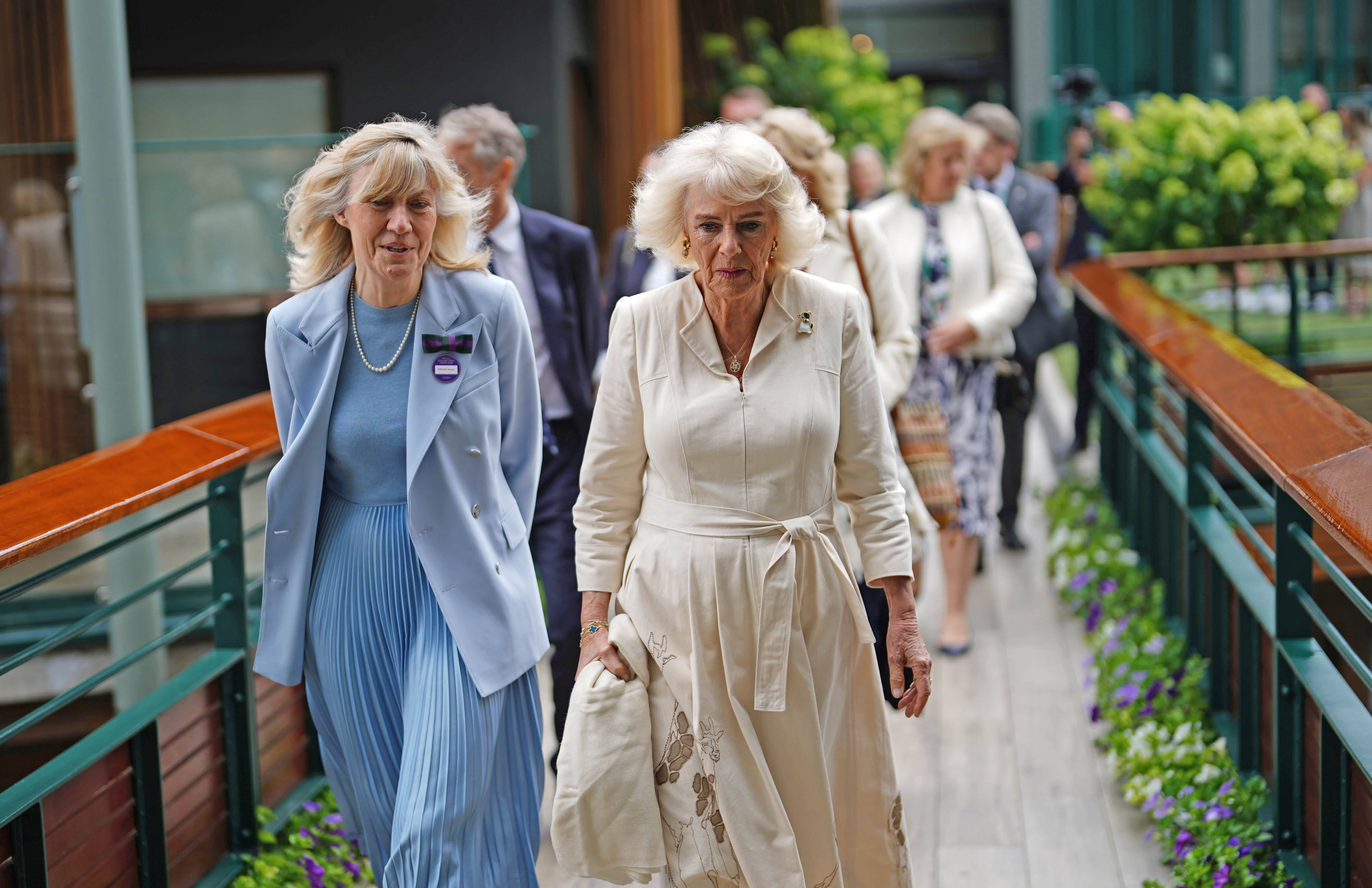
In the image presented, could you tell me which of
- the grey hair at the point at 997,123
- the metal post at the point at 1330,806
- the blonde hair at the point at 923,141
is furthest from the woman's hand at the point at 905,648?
the grey hair at the point at 997,123

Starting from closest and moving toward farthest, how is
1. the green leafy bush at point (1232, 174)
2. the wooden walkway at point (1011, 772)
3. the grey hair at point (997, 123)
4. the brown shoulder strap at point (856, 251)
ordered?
the wooden walkway at point (1011, 772)
the brown shoulder strap at point (856, 251)
the grey hair at point (997, 123)
the green leafy bush at point (1232, 174)

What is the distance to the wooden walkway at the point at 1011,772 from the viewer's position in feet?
12.9

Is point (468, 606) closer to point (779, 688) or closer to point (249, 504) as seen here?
point (779, 688)

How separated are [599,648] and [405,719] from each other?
432mm

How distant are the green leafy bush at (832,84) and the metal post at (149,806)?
12704 mm

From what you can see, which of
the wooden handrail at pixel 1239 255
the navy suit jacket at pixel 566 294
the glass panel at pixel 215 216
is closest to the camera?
the navy suit jacket at pixel 566 294

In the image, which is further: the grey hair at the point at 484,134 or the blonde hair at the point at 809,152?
the blonde hair at the point at 809,152

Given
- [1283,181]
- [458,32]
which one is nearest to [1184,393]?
[1283,181]

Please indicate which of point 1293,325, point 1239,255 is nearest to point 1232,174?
point 1239,255

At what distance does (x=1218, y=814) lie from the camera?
147 inches

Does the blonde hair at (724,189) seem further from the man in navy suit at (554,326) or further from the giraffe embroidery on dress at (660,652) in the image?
the man in navy suit at (554,326)

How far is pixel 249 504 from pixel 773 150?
571 cm

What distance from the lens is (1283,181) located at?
777 cm

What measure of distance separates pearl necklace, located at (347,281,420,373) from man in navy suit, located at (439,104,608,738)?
3.55ft
